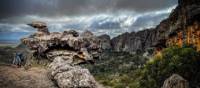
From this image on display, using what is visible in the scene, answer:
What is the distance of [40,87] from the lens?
86.0 ft

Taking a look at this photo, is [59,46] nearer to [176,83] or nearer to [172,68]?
[172,68]

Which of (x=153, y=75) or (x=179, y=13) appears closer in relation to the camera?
(x=153, y=75)

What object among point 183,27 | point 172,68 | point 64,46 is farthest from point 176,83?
point 183,27

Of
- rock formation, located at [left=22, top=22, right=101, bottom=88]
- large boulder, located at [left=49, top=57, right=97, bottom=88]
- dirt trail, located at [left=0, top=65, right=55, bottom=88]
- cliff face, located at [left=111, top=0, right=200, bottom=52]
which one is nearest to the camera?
large boulder, located at [left=49, top=57, right=97, bottom=88]

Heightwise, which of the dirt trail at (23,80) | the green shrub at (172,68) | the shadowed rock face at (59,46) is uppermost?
the shadowed rock face at (59,46)

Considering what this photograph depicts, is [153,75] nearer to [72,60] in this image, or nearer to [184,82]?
[72,60]

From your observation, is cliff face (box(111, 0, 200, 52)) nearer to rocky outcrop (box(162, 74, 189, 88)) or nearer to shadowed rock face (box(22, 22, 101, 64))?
shadowed rock face (box(22, 22, 101, 64))

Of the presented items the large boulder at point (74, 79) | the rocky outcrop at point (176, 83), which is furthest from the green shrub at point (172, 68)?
the large boulder at point (74, 79)

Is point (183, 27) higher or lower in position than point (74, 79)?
lower

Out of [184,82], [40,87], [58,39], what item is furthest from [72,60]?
[184,82]

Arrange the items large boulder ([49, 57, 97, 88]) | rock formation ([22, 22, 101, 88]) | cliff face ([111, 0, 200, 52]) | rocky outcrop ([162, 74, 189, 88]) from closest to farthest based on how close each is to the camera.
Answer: large boulder ([49, 57, 97, 88])
rocky outcrop ([162, 74, 189, 88])
rock formation ([22, 22, 101, 88])
cliff face ([111, 0, 200, 52])

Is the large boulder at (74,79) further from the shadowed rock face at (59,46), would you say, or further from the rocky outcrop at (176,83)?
the shadowed rock face at (59,46)

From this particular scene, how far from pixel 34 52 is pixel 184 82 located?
27.0m

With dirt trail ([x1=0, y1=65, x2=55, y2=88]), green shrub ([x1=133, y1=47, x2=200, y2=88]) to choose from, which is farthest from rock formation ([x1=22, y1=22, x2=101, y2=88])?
green shrub ([x1=133, y1=47, x2=200, y2=88])
